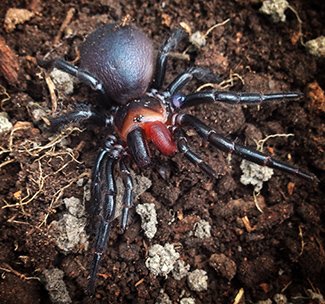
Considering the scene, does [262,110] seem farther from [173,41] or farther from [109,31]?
[109,31]

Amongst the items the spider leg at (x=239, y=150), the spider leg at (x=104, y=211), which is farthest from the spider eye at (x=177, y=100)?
the spider leg at (x=104, y=211)

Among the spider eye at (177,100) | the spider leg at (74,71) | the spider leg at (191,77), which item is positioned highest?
the spider leg at (74,71)

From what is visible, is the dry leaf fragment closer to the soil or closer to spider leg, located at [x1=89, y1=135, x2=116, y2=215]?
the soil

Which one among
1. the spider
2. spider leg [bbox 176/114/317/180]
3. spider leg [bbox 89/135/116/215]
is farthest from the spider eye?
spider leg [bbox 89/135/116/215]

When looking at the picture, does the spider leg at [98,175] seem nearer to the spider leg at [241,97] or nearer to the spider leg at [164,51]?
the spider leg at [164,51]

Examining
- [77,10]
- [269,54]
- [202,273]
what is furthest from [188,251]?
[77,10]

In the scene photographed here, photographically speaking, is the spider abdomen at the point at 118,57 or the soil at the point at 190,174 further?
the spider abdomen at the point at 118,57

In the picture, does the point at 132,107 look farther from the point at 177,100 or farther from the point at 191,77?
the point at 191,77

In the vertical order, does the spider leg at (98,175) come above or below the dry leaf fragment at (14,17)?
below
